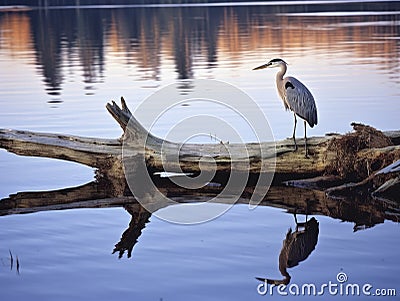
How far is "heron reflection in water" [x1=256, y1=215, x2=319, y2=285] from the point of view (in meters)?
8.72

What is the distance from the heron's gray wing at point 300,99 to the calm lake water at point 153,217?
1.69 m

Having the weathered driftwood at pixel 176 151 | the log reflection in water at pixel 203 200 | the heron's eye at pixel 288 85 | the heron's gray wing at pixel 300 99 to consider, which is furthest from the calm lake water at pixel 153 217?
the heron's eye at pixel 288 85

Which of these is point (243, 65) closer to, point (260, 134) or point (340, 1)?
point (260, 134)

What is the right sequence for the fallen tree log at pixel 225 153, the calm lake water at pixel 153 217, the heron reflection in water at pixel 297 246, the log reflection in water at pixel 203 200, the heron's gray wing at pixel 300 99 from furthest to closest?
1. the heron's gray wing at pixel 300 99
2. the fallen tree log at pixel 225 153
3. the log reflection in water at pixel 203 200
4. the heron reflection in water at pixel 297 246
5. the calm lake water at pixel 153 217

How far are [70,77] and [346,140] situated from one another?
18.3 meters

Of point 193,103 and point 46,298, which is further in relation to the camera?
point 193,103

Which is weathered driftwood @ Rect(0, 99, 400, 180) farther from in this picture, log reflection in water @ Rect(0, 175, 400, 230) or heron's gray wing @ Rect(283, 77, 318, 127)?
heron's gray wing @ Rect(283, 77, 318, 127)

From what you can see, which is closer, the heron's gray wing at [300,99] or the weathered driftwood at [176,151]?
the weathered driftwood at [176,151]

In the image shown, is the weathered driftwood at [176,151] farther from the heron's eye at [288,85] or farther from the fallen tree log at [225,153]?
the heron's eye at [288,85]

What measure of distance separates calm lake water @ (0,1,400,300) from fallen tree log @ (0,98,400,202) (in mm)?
674

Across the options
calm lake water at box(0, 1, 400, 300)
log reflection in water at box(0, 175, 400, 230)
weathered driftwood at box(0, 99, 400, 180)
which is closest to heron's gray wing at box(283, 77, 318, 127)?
weathered driftwood at box(0, 99, 400, 180)

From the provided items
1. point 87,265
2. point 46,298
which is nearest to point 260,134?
point 87,265

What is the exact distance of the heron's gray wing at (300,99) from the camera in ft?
39.7

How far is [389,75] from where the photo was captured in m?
26.1
